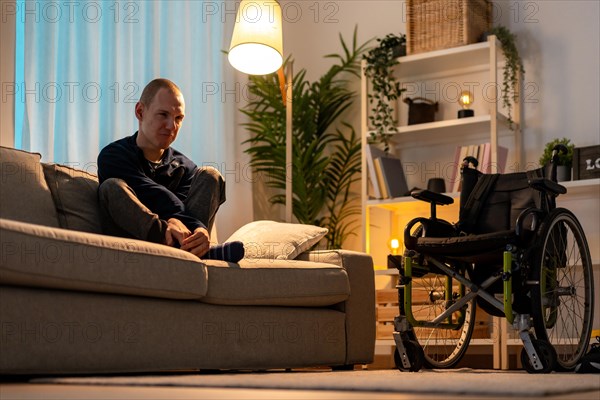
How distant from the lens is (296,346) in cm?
281

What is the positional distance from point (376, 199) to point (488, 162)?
2.01 ft

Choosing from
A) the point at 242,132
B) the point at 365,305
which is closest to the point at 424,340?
the point at 365,305

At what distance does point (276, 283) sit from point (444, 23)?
2081 mm

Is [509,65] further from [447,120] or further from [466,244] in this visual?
[466,244]

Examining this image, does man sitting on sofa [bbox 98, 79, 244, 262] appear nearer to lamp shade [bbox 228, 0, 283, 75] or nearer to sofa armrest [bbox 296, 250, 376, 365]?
sofa armrest [bbox 296, 250, 376, 365]

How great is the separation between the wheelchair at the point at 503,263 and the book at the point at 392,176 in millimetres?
902

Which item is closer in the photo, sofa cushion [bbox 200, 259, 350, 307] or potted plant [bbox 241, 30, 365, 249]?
sofa cushion [bbox 200, 259, 350, 307]

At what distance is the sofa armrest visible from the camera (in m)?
3.05

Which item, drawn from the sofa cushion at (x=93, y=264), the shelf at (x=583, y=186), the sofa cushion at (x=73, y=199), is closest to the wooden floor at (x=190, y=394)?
the sofa cushion at (x=93, y=264)

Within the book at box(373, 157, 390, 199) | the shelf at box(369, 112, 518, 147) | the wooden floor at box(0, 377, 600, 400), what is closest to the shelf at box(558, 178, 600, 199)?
the shelf at box(369, 112, 518, 147)

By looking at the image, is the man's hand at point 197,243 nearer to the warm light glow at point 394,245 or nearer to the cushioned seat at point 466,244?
the cushioned seat at point 466,244

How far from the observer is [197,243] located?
103 inches

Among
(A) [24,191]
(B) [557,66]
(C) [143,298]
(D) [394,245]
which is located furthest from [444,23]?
(C) [143,298]

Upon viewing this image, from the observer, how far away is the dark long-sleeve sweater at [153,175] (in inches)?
109
